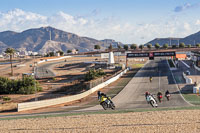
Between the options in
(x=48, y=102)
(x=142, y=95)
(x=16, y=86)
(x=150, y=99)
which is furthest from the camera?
(x=16, y=86)

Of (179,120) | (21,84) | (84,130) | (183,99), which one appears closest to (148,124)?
(179,120)

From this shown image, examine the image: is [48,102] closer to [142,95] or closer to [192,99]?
[142,95]

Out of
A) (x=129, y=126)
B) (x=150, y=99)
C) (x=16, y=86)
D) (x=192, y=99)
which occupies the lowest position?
(x=16, y=86)

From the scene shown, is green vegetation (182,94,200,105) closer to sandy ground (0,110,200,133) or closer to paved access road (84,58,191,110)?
paved access road (84,58,191,110)

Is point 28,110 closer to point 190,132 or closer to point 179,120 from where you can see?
point 179,120

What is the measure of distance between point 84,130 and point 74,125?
1849 millimetres

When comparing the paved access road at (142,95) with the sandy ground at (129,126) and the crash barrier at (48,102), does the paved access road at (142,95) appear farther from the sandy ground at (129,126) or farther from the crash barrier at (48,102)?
the sandy ground at (129,126)

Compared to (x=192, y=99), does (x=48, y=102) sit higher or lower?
lower

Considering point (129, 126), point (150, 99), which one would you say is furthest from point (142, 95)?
point (129, 126)

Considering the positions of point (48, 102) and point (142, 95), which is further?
point (142, 95)

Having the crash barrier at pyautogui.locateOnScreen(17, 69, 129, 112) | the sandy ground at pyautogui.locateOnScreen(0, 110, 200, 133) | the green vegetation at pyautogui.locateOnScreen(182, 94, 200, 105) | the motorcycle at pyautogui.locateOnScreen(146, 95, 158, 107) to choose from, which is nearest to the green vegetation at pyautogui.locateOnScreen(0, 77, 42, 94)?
the crash barrier at pyautogui.locateOnScreen(17, 69, 129, 112)

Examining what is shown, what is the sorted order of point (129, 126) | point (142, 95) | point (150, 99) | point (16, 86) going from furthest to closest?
1. point (16, 86)
2. point (142, 95)
3. point (150, 99)
4. point (129, 126)

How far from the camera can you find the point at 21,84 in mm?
53875

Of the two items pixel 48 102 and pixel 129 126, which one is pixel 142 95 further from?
pixel 129 126
